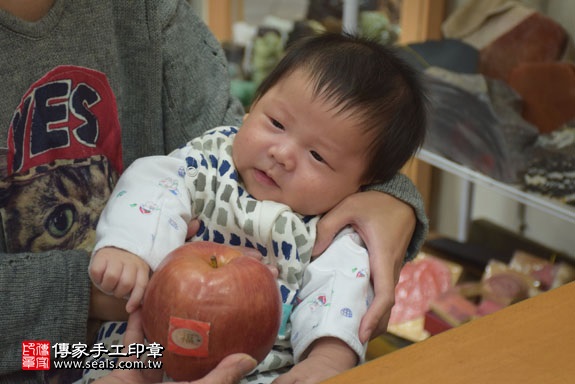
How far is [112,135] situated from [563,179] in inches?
42.0

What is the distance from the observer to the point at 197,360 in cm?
75

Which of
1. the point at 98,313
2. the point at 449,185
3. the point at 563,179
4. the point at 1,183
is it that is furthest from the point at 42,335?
the point at 449,185

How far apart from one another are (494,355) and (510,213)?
194 centimetres

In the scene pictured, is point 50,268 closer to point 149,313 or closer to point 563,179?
point 149,313

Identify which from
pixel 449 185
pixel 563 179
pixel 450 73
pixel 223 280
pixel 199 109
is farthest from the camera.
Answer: pixel 449 185

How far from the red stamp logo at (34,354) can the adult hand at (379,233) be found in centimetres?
38

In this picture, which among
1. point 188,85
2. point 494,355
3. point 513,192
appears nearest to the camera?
point 494,355

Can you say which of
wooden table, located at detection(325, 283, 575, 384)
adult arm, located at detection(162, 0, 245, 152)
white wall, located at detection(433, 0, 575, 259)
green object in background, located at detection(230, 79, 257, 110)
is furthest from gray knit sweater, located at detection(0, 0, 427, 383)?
green object in background, located at detection(230, 79, 257, 110)

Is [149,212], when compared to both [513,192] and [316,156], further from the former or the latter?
[513,192]

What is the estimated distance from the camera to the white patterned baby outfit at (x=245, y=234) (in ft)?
2.94

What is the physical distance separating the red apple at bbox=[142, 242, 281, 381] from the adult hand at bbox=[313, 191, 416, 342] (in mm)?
201

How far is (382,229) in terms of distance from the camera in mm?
1003

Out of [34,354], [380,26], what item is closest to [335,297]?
[34,354]

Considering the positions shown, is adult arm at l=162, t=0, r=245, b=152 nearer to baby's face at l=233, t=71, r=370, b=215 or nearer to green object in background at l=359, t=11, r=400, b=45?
baby's face at l=233, t=71, r=370, b=215
